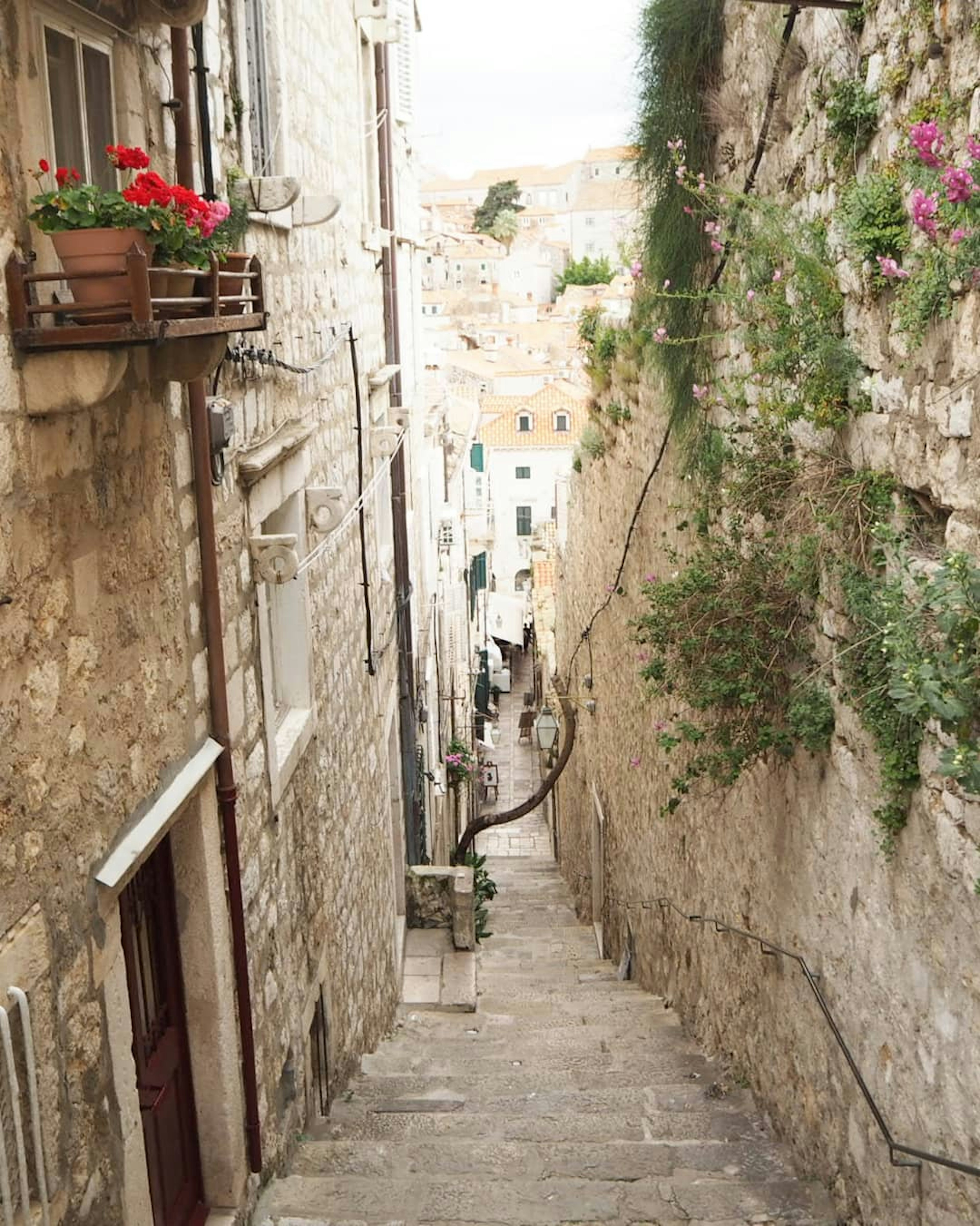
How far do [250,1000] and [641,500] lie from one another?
18.8 feet

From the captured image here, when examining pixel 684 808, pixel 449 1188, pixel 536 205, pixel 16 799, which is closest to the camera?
pixel 16 799

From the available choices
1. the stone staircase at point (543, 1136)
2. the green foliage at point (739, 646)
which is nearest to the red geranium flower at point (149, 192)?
the green foliage at point (739, 646)

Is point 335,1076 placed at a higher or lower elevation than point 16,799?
lower

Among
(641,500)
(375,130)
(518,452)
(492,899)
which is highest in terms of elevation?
(375,130)

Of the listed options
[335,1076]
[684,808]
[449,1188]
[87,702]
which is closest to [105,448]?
[87,702]

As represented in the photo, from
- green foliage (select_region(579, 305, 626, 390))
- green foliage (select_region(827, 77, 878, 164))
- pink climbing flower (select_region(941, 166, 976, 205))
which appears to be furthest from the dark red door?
green foliage (select_region(579, 305, 626, 390))

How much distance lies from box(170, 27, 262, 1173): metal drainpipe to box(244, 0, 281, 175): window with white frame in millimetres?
1446

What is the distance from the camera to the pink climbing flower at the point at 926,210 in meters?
3.35

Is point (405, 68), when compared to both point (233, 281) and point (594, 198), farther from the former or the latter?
point (594, 198)

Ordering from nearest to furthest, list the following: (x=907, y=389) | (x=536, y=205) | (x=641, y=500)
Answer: (x=907, y=389), (x=641, y=500), (x=536, y=205)

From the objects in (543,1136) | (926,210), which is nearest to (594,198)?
(543,1136)

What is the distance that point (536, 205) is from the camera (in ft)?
386

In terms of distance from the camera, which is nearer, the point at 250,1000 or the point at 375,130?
the point at 250,1000

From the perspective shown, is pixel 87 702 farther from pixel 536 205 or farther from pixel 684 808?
pixel 536 205
